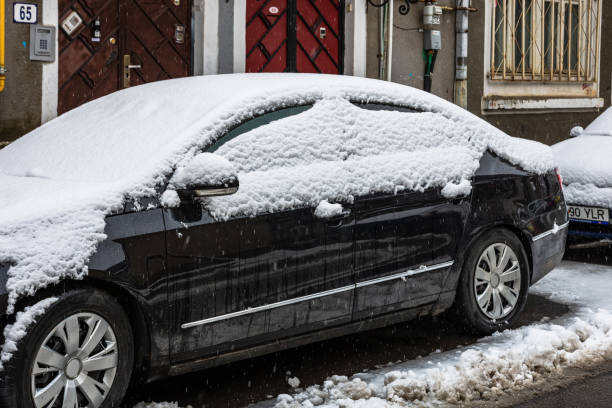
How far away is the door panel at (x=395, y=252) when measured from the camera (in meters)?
5.20

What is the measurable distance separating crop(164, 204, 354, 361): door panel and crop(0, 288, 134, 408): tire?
0.94 ft

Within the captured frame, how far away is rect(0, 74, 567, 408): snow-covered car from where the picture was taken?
409 centimetres

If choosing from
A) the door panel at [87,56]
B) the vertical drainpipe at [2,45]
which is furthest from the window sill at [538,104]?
the vertical drainpipe at [2,45]

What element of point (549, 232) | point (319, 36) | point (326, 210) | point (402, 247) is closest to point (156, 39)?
point (319, 36)

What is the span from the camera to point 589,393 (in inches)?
191

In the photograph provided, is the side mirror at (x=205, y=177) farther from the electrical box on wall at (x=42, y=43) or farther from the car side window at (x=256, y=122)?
the electrical box on wall at (x=42, y=43)

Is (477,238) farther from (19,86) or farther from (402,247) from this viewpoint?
(19,86)

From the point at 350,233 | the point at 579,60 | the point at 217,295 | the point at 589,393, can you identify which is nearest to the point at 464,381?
the point at 589,393

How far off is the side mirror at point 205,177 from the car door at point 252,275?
11cm

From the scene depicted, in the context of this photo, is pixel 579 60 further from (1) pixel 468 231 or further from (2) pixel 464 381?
(2) pixel 464 381

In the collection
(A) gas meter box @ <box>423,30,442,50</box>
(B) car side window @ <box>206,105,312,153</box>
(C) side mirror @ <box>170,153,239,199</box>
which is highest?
(A) gas meter box @ <box>423,30,442,50</box>

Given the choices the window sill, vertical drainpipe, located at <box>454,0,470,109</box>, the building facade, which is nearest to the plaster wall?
the building facade

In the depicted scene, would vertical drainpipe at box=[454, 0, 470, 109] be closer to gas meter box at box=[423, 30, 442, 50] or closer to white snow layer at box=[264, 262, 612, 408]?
gas meter box at box=[423, 30, 442, 50]

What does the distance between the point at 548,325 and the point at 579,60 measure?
428 inches
